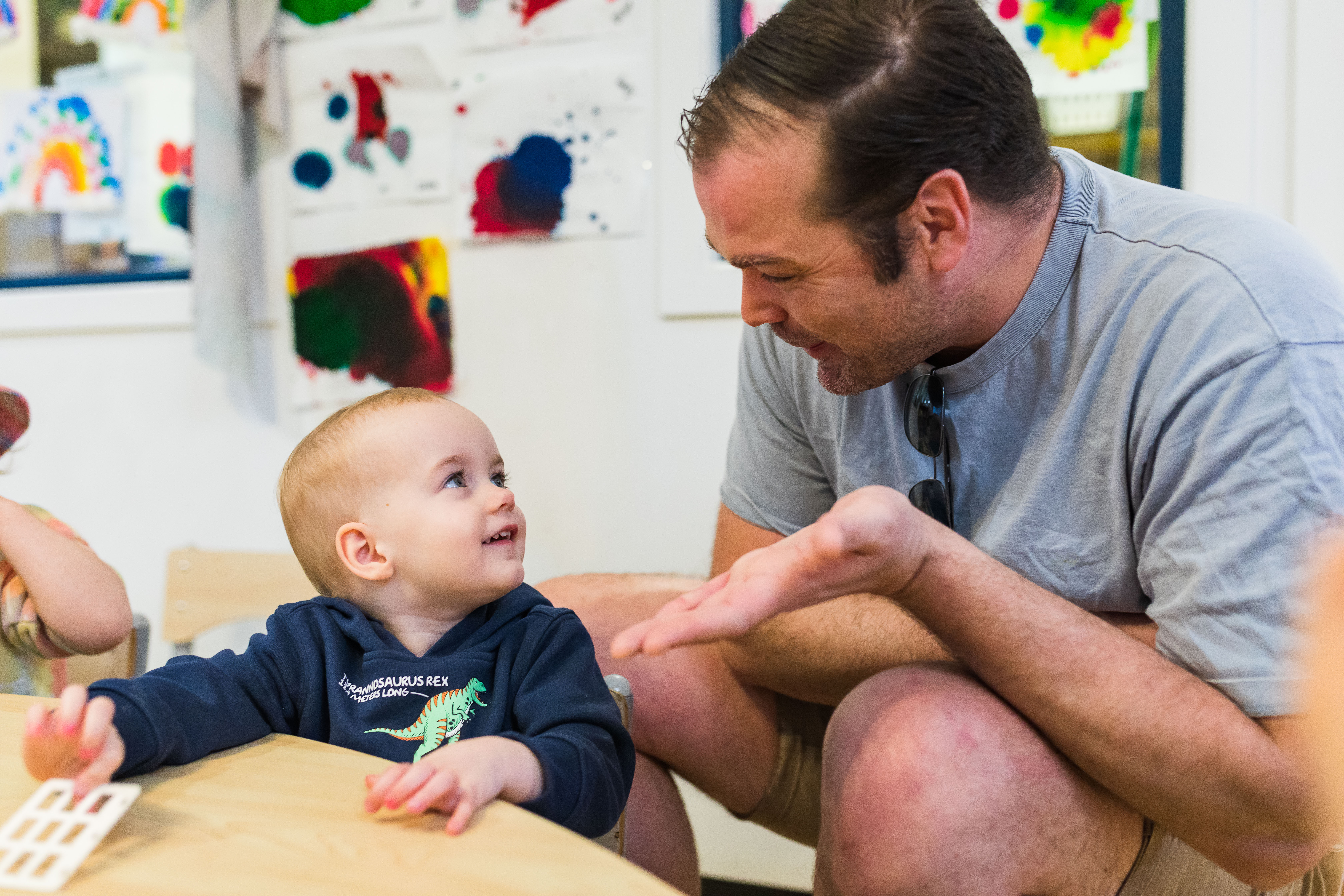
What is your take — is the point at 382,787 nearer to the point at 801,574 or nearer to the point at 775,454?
the point at 801,574

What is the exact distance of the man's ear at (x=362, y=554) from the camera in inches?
37.6

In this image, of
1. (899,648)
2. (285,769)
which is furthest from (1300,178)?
(285,769)

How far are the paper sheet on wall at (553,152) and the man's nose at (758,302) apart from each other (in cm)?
82

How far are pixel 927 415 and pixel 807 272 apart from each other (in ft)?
0.68

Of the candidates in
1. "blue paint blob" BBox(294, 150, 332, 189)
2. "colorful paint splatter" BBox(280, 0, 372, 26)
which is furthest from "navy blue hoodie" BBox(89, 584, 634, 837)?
"colorful paint splatter" BBox(280, 0, 372, 26)

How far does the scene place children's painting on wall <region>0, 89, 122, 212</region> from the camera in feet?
7.55

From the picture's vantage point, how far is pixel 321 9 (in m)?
2.03

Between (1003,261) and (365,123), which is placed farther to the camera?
(365,123)

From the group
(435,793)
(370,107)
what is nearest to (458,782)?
(435,793)

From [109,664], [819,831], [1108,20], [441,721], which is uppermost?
[1108,20]

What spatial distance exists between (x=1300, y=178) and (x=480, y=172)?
1.41 m

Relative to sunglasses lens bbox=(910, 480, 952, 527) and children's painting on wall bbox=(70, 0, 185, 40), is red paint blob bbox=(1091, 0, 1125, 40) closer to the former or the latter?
sunglasses lens bbox=(910, 480, 952, 527)

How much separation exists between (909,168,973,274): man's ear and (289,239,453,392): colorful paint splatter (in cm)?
121

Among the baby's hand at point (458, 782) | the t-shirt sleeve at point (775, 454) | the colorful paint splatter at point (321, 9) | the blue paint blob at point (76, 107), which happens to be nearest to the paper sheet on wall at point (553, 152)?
the colorful paint splatter at point (321, 9)
